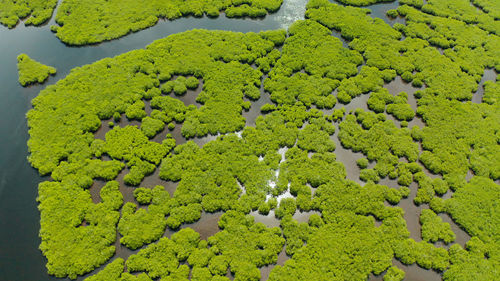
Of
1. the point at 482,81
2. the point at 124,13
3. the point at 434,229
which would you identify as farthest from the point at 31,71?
the point at 482,81

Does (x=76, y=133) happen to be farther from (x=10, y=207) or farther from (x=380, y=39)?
(x=380, y=39)

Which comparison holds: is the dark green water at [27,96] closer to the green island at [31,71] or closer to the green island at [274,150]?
the green island at [31,71]

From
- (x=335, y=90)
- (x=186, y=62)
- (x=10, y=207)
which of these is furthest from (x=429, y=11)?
(x=10, y=207)

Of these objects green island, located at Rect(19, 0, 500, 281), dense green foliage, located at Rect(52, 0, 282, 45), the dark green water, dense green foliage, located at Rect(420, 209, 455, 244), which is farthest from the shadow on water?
dense green foliage, located at Rect(52, 0, 282, 45)

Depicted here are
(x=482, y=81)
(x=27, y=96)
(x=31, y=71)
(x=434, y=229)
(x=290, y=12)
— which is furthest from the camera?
(x=290, y=12)

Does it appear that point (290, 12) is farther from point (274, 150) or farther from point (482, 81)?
point (482, 81)
